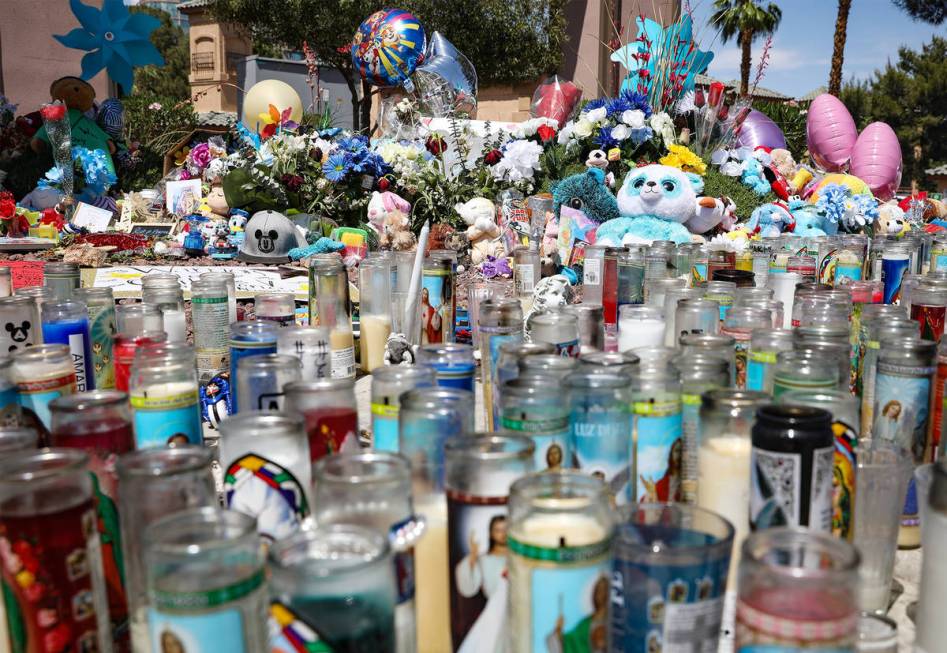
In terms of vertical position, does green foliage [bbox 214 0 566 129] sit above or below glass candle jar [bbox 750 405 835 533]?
above

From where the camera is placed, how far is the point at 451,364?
6.88 feet

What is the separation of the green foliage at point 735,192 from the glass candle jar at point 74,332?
5.29 metres

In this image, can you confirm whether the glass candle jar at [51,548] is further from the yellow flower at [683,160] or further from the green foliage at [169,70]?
the green foliage at [169,70]

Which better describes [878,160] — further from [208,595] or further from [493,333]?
[208,595]

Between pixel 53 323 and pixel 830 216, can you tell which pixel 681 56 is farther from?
pixel 53 323

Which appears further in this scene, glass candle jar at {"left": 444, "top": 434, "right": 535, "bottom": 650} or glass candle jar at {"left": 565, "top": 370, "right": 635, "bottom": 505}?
glass candle jar at {"left": 565, "top": 370, "right": 635, "bottom": 505}

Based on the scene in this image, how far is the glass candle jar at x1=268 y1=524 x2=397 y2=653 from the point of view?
109 cm

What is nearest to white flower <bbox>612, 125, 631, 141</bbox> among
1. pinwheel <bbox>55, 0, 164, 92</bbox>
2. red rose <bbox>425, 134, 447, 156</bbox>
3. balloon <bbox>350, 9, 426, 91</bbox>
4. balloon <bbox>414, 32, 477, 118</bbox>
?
red rose <bbox>425, 134, 447, 156</bbox>

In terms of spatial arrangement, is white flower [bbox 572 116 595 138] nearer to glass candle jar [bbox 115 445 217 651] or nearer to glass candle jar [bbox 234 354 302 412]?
glass candle jar [bbox 234 354 302 412]

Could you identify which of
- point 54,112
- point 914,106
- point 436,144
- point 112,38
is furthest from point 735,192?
point 914,106

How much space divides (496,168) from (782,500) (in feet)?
20.5

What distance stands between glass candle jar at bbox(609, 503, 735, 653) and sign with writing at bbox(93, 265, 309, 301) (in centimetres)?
380

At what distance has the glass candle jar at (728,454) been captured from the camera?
168 cm

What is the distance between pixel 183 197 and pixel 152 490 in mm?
7534
